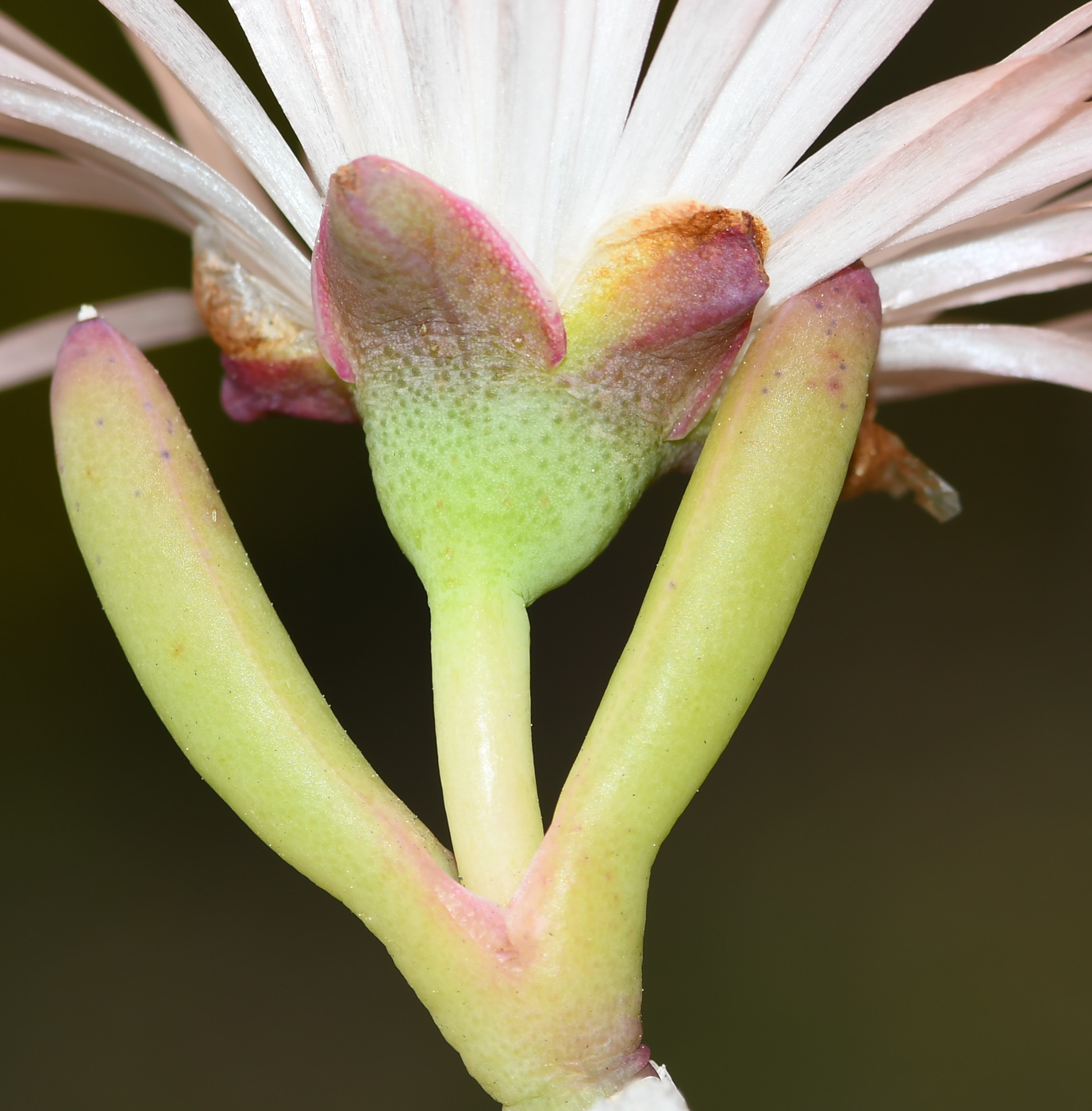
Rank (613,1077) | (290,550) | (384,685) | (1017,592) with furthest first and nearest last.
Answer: (1017,592) < (384,685) < (290,550) < (613,1077)

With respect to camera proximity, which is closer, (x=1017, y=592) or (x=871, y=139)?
(x=871, y=139)

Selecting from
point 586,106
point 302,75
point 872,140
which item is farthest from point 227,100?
point 872,140

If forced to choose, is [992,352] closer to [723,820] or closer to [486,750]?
[486,750]

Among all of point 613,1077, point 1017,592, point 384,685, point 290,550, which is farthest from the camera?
point 1017,592

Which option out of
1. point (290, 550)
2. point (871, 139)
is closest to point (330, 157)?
point (871, 139)

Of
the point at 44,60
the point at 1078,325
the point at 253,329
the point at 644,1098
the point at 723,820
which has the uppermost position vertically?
the point at 44,60

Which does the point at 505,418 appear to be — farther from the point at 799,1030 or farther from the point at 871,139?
the point at 799,1030

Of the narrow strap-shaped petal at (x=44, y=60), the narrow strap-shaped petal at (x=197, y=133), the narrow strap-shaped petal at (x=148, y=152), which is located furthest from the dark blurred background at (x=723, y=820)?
the narrow strap-shaped petal at (x=148, y=152)

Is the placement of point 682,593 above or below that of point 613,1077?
above
